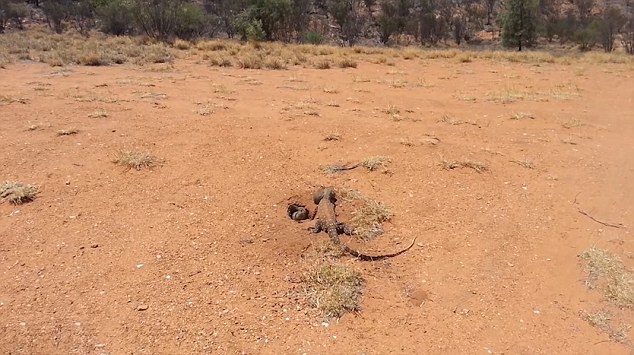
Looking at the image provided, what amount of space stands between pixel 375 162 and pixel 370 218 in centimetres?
122

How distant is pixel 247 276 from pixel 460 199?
7.74 ft

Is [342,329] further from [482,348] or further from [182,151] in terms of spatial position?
[182,151]

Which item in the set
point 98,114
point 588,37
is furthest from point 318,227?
point 588,37

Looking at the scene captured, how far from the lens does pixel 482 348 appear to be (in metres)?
3.04

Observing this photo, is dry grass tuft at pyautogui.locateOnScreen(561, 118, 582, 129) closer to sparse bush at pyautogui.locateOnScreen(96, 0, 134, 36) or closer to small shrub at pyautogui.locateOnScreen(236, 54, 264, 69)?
small shrub at pyautogui.locateOnScreen(236, 54, 264, 69)

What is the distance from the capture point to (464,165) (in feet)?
18.2

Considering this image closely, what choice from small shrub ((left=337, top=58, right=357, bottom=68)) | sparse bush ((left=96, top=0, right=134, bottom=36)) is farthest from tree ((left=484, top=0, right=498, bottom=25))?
small shrub ((left=337, top=58, right=357, bottom=68))

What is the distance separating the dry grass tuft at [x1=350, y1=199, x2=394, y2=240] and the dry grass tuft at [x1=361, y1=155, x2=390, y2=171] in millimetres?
810

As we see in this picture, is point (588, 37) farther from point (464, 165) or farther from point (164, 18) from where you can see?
point (464, 165)

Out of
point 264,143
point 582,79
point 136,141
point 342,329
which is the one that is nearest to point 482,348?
point 342,329

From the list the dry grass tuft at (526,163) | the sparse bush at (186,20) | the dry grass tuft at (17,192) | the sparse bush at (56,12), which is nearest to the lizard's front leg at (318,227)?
the dry grass tuft at (17,192)

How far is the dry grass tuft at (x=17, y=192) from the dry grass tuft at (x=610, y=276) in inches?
193

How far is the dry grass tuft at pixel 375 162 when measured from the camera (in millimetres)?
5375

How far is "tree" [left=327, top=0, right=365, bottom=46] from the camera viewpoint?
102 ft
